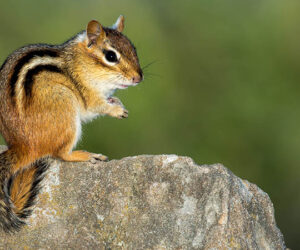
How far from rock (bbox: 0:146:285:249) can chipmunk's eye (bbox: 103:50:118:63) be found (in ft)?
2.93

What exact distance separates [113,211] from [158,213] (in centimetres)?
29

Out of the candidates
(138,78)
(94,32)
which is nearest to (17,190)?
(138,78)

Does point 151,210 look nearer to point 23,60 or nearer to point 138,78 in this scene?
point 138,78

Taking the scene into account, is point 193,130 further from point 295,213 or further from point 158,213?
point 158,213

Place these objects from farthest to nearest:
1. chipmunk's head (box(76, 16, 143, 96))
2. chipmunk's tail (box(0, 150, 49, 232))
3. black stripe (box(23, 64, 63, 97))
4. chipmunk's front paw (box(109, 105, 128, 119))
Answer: chipmunk's front paw (box(109, 105, 128, 119))
chipmunk's head (box(76, 16, 143, 96))
black stripe (box(23, 64, 63, 97))
chipmunk's tail (box(0, 150, 49, 232))

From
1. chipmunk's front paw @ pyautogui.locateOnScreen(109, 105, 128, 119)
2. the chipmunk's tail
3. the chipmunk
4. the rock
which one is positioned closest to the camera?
the rock

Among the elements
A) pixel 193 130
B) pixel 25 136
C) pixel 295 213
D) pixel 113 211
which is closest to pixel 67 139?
pixel 25 136

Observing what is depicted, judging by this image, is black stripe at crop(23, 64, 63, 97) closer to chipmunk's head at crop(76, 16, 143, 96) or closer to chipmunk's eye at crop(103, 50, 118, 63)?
chipmunk's head at crop(76, 16, 143, 96)

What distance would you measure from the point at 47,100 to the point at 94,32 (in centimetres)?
73

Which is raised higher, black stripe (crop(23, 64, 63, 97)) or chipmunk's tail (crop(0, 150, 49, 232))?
black stripe (crop(23, 64, 63, 97))

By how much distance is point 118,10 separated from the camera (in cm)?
775

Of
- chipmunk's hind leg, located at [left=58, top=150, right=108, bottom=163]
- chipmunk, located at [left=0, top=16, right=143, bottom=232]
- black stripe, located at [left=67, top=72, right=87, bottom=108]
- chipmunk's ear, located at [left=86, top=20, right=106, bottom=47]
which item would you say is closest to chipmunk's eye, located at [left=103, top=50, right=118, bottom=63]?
chipmunk, located at [left=0, top=16, right=143, bottom=232]

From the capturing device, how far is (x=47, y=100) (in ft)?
14.4

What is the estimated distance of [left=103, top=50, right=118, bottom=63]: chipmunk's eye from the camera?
4766mm
